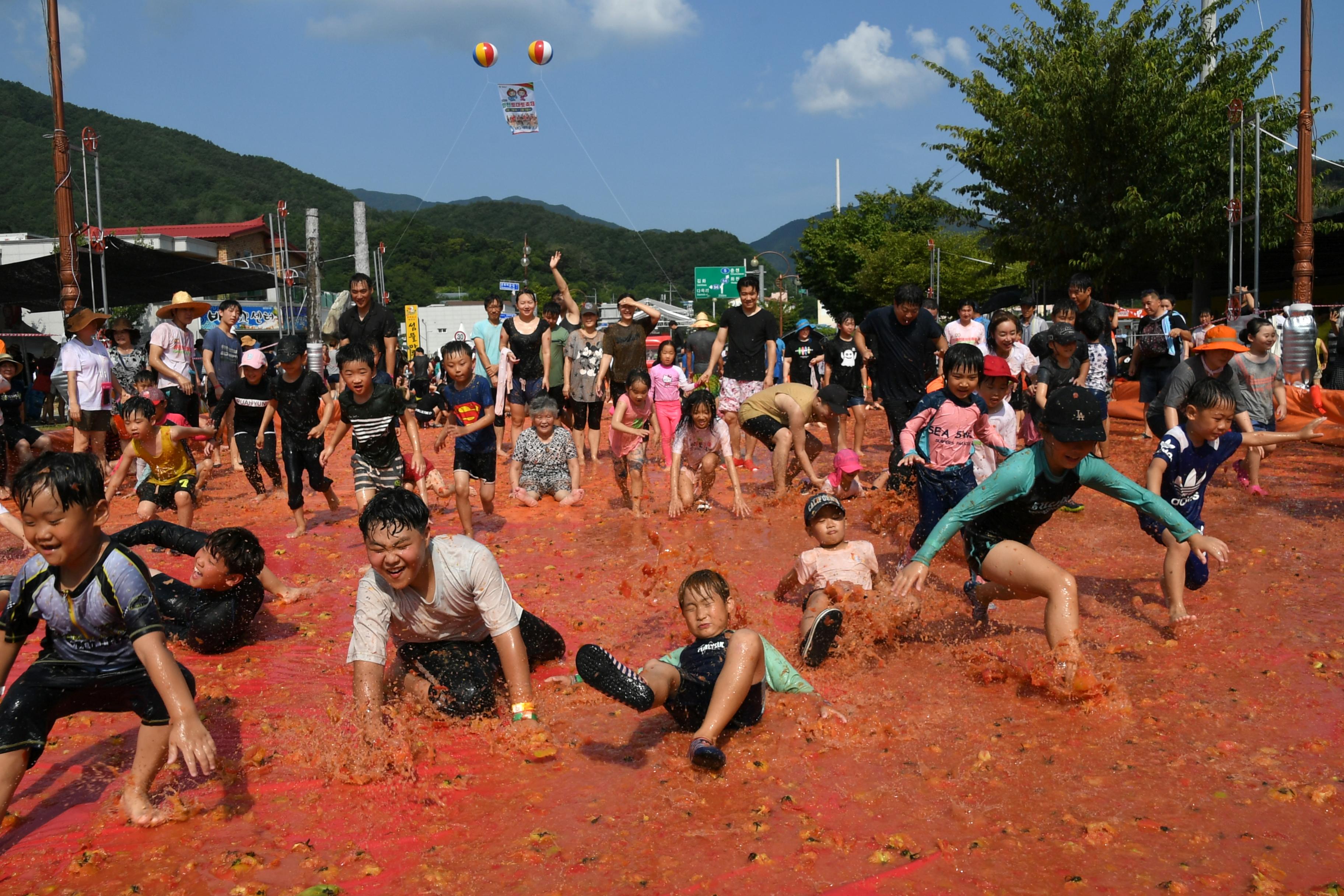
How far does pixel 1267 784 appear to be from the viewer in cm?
386

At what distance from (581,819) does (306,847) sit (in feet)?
3.23

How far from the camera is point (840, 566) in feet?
18.5

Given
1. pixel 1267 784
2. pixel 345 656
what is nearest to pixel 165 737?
pixel 345 656

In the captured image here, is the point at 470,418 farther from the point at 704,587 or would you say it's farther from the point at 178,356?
the point at 178,356

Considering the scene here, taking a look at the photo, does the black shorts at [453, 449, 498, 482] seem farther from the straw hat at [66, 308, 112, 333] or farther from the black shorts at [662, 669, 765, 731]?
the straw hat at [66, 308, 112, 333]

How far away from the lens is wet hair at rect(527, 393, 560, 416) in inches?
394

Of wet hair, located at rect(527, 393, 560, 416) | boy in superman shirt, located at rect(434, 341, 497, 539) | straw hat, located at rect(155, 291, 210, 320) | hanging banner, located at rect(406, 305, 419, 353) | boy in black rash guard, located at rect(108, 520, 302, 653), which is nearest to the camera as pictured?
boy in black rash guard, located at rect(108, 520, 302, 653)

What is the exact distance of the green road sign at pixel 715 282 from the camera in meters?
61.9

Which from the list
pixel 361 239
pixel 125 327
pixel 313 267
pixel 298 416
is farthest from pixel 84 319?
pixel 313 267

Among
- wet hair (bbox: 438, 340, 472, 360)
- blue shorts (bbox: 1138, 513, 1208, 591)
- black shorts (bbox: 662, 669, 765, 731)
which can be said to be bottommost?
black shorts (bbox: 662, 669, 765, 731)

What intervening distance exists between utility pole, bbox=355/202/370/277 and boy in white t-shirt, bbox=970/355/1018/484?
26.0 m

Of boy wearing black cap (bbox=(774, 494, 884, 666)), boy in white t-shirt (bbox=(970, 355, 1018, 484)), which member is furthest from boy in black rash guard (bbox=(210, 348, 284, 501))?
boy in white t-shirt (bbox=(970, 355, 1018, 484))

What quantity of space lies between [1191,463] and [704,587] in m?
3.47

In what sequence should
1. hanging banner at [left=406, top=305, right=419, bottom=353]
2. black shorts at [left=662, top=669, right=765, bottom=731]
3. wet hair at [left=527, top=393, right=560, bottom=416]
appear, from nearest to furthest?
1. black shorts at [left=662, top=669, right=765, bottom=731]
2. wet hair at [left=527, top=393, right=560, bottom=416]
3. hanging banner at [left=406, top=305, right=419, bottom=353]
